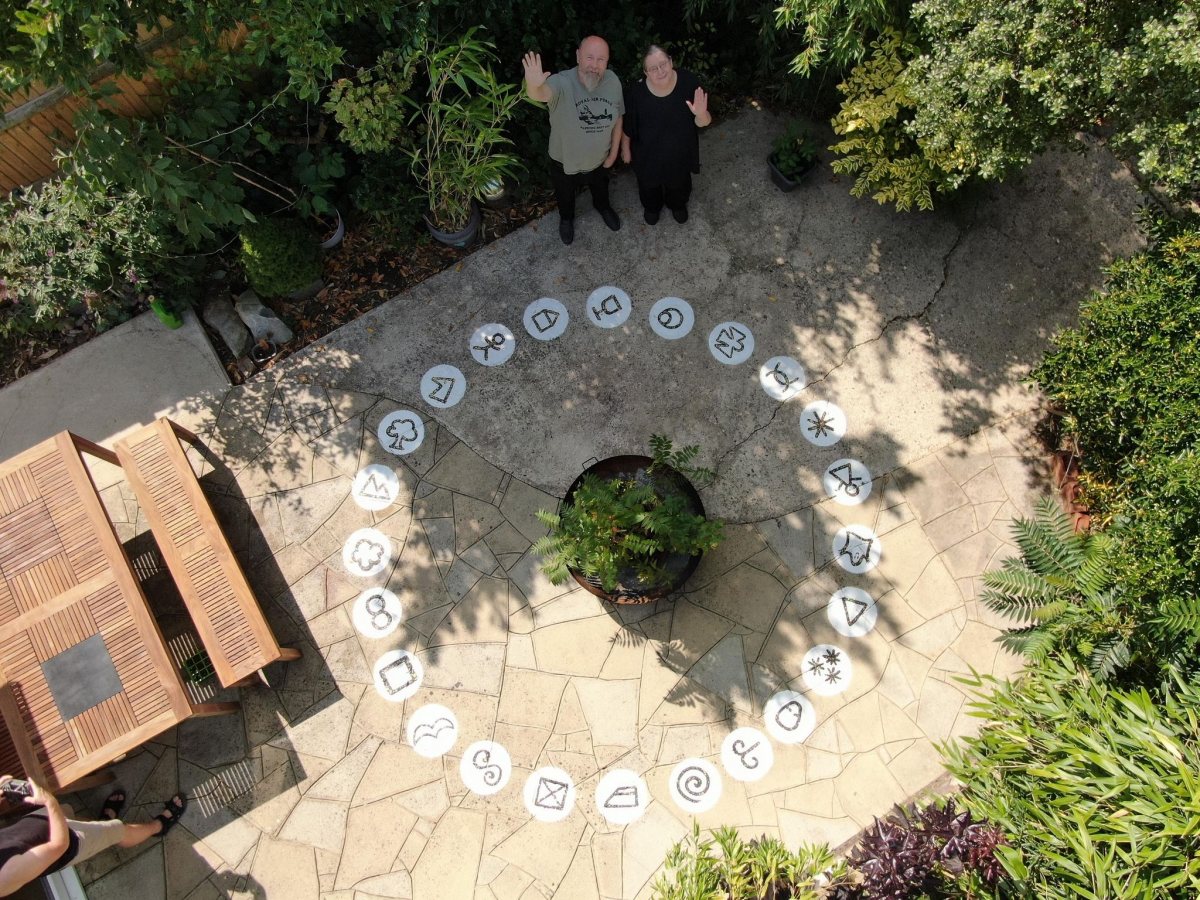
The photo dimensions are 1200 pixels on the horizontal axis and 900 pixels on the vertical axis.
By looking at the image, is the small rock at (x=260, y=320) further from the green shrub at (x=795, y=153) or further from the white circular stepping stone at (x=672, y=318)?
the green shrub at (x=795, y=153)

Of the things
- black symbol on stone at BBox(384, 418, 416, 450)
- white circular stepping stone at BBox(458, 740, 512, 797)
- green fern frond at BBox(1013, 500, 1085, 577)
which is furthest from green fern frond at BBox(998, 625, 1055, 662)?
black symbol on stone at BBox(384, 418, 416, 450)

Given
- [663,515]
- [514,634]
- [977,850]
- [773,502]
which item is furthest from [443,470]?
[977,850]

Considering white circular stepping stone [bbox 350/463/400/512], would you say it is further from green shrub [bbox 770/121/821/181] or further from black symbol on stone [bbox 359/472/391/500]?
green shrub [bbox 770/121/821/181]

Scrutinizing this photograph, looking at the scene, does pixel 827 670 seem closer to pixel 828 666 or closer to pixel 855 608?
pixel 828 666

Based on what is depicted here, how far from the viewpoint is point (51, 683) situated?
4840mm

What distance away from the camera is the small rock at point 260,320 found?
6191mm

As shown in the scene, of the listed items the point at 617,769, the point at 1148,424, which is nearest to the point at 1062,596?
the point at 1148,424

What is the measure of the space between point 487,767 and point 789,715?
213 cm

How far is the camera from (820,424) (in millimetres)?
5977

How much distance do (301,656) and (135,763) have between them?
1323 mm

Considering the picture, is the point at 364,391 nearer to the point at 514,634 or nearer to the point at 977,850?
the point at 514,634

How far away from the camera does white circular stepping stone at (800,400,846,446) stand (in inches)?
234

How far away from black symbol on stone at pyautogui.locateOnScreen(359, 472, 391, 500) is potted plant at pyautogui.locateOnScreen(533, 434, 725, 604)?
61.2 inches

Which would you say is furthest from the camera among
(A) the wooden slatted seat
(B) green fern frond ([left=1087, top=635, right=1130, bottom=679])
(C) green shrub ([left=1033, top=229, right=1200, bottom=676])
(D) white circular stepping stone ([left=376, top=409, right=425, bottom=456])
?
(D) white circular stepping stone ([left=376, top=409, right=425, bottom=456])
